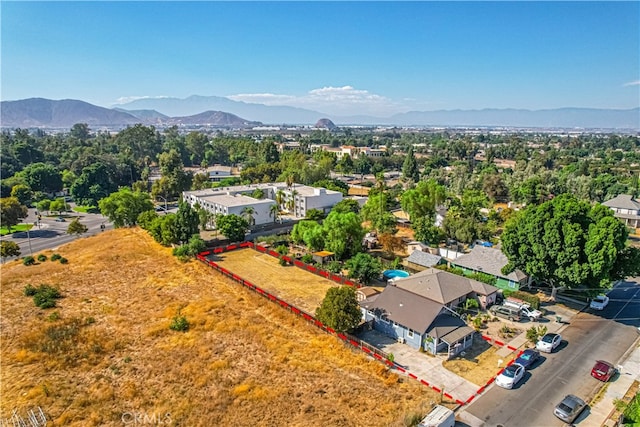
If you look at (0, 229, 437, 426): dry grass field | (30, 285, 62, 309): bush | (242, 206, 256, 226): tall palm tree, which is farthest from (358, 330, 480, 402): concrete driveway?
(242, 206, 256, 226): tall palm tree

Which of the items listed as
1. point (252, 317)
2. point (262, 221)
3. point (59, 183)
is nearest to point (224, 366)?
point (252, 317)

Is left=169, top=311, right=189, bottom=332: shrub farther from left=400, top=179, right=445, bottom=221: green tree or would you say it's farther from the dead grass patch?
left=400, top=179, right=445, bottom=221: green tree

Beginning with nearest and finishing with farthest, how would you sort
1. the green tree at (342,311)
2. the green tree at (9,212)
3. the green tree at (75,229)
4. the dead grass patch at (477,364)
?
the dead grass patch at (477,364), the green tree at (342,311), the green tree at (75,229), the green tree at (9,212)

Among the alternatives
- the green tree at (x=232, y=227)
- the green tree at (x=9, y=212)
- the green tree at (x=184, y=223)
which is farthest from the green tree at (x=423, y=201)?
the green tree at (x=9, y=212)

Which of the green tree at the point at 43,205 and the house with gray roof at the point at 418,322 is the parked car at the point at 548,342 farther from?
the green tree at the point at 43,205

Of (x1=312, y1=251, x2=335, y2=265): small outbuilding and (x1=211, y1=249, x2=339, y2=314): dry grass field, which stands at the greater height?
(x1=312, y1=251, x2=335, y2=265): small outbuilding

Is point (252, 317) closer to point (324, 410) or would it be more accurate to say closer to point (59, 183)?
point (324, 410)
